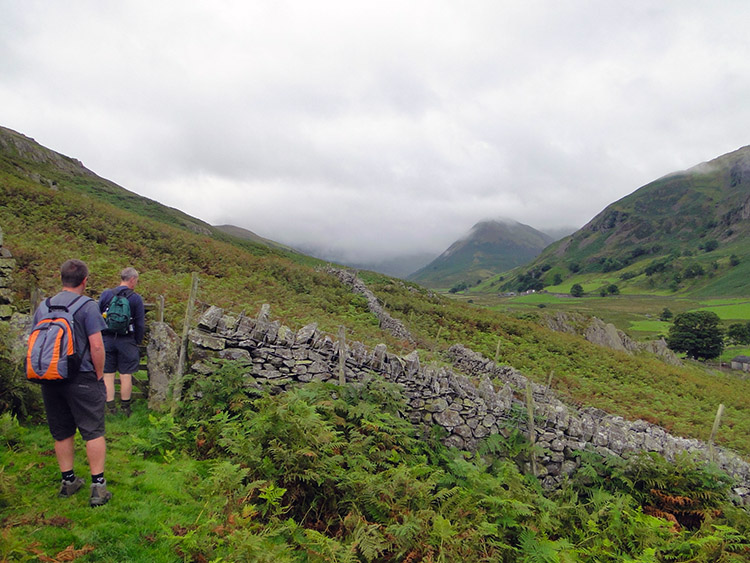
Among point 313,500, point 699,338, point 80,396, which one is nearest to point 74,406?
point 80,396

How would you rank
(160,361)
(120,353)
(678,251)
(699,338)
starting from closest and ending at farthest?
(120,353), (160,361), (699,338), (678,251)

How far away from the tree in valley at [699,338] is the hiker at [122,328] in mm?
65829

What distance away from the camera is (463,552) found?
14.8 ft

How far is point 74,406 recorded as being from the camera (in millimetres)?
3963

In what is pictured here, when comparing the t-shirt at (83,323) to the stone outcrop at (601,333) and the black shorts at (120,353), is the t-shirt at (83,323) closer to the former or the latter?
the black shorts at (120,353)

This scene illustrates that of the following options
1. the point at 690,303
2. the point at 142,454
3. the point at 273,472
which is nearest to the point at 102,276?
the point at 142,454

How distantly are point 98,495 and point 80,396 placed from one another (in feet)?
4.13

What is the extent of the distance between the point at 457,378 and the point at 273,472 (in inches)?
207

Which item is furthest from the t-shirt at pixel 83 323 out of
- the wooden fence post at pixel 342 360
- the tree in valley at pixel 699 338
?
the tree in valley at pixel 699 338

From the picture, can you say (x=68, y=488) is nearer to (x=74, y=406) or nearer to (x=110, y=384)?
(x=74, y=406)

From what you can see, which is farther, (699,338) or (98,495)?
(699,338)

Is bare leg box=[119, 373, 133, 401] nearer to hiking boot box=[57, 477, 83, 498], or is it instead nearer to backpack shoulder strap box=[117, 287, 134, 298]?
backpack shoulder strap box=[117, 287, 134, 298]

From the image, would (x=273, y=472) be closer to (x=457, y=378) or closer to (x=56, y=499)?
(x=56, y=499)

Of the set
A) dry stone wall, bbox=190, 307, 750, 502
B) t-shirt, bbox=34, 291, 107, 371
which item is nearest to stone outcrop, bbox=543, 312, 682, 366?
dry stone wall, bbox=190, 307, 750, 502
